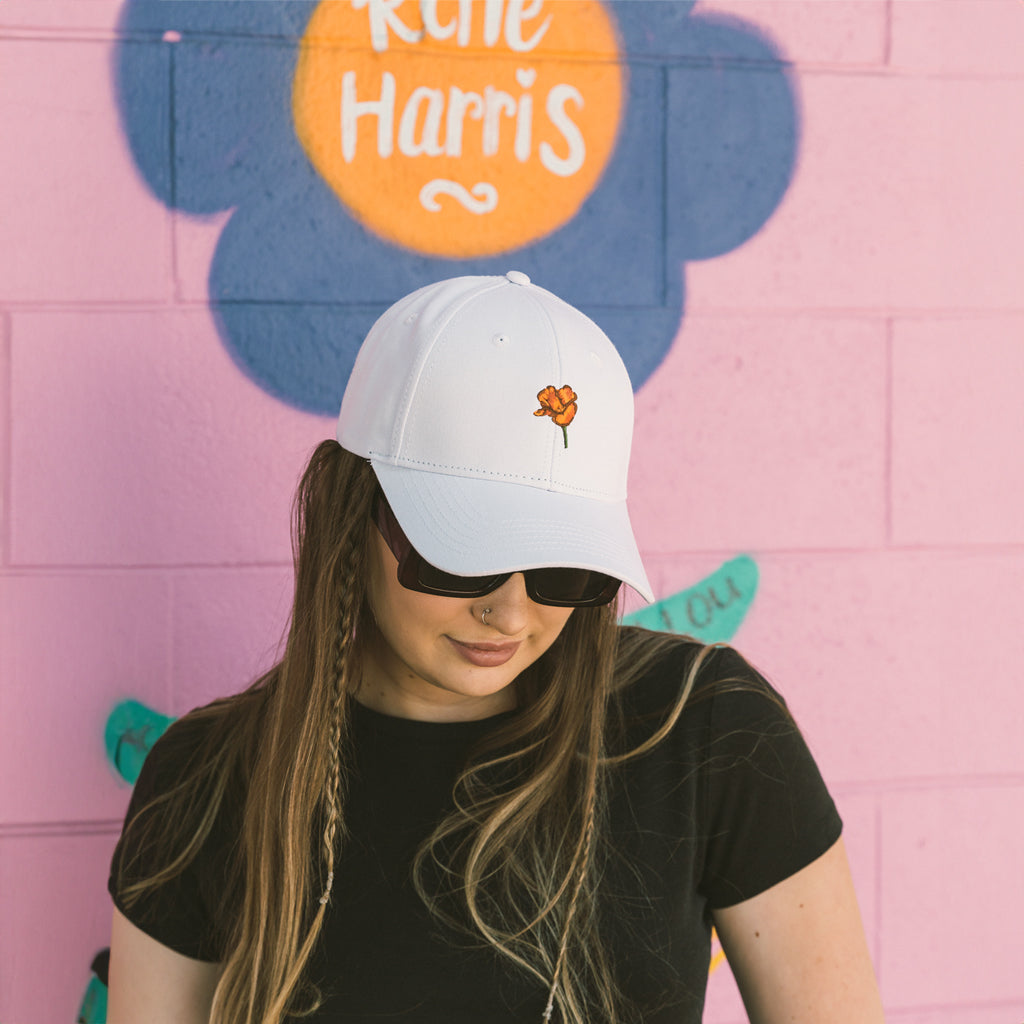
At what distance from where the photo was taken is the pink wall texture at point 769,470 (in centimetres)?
172

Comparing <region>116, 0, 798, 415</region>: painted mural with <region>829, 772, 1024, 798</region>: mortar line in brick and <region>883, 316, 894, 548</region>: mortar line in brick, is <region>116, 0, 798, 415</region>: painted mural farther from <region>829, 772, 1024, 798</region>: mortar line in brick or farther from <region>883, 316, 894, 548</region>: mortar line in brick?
<region>829, 772, 1024, 798</region>: mortar line in brick

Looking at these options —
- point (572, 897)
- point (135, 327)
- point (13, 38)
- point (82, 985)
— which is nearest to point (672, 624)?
point (572, 897)

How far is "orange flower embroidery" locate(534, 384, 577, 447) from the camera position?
1.19 m

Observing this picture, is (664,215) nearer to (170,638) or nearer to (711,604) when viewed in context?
(711,604)

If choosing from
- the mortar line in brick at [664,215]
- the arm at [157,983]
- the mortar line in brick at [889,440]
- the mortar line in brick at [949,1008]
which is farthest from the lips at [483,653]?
the mortar line in brick at [949,1008]

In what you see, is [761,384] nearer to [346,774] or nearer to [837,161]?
[837,161]

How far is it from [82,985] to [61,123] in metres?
1.38

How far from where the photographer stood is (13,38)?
1671mm

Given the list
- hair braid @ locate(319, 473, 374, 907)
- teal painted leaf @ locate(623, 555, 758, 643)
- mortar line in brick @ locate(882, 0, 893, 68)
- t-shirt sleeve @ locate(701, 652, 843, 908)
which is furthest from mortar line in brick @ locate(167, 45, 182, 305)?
mortar line in brick @ locate(882, 0, 893, 68)

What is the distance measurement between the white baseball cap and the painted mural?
0.55 metres

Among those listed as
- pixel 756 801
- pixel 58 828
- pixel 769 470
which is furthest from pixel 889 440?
pixel 58 828

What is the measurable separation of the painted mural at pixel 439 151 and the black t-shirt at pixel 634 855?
0.67m

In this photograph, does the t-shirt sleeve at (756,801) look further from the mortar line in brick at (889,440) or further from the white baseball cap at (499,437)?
the mortar line in brick at (889,440)

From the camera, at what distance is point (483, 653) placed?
1247 millimetres
